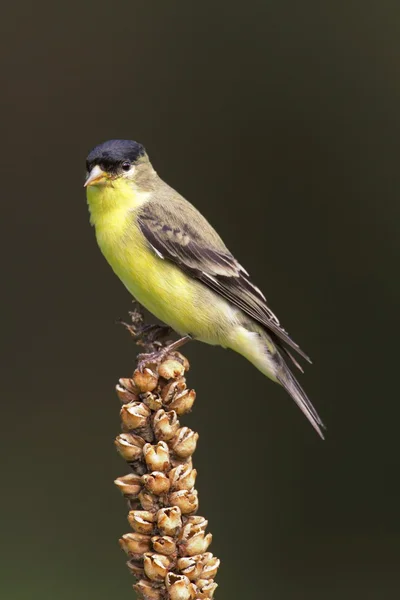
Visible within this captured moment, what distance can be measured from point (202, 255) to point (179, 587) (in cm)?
140

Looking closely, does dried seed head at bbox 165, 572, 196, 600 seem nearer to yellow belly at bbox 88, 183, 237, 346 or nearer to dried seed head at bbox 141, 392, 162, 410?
dried seed head at bbox 141, 392, 162, 410

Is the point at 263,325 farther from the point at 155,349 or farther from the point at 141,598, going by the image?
the point at 141,598

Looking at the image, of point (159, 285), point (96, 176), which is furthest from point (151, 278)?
point (96, 176)

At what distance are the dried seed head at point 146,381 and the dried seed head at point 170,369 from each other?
31mm

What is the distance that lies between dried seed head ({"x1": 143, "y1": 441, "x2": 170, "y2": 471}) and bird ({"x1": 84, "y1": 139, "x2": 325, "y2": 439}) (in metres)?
1.03

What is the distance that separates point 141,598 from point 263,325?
1.43 metres

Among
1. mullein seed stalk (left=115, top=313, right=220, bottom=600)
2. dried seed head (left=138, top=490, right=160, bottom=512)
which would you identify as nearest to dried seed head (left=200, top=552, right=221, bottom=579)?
mullein seed stalk (left=115, top=313, right=220, bottom=600)

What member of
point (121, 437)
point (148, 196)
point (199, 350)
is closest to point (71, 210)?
point (199, 350)

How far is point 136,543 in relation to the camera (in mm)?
1330

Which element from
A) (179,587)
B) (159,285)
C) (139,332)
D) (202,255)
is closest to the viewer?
(179,587)

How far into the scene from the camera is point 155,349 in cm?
203

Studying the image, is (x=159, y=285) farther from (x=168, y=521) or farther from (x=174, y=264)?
(x=168, y=521)

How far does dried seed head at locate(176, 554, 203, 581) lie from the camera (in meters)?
1.30

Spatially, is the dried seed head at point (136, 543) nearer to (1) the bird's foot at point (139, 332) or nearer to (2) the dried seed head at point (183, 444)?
(2) the dried seed head at point (183, 444)
